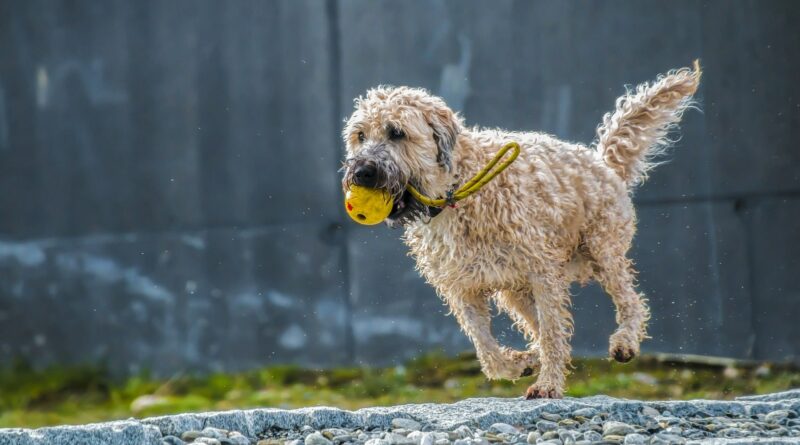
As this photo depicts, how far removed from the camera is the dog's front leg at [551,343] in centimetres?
550

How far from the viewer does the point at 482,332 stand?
574cm

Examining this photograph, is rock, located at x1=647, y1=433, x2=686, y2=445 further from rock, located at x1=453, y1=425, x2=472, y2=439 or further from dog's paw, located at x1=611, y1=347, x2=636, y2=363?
dog's paw, located at x1=611, y1=347, x2=636, y2=363

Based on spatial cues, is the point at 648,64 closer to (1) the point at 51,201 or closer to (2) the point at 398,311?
(2) the point at 398,311

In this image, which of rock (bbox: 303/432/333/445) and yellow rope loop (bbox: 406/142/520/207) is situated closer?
rock (bbox: 303/432/333/445)

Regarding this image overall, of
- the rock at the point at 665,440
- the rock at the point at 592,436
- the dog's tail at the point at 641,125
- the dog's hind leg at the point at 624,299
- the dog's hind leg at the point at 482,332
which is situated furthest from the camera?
the dog's tail at the point at 641,125

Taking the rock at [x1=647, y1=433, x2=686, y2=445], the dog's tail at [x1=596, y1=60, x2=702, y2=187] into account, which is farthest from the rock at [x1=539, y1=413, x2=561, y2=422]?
the dog's tail at [x1=596, y1=60, x2=702, y2=187]

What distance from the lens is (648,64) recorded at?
7805 mm

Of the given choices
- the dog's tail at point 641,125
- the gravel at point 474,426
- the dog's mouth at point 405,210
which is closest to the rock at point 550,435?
the gravel at point 474,426

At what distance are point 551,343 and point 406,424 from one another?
3.56 feet

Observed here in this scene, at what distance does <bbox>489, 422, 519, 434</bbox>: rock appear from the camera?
4.69 metres

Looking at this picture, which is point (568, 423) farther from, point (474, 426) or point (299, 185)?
point (299, 185)

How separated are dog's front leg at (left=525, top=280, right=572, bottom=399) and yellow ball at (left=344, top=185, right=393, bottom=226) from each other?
106 centimetres

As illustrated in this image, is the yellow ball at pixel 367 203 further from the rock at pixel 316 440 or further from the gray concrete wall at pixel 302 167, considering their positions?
the gray concrete wall at pixel 302 167

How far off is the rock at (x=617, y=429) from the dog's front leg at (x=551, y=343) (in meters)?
0.83
